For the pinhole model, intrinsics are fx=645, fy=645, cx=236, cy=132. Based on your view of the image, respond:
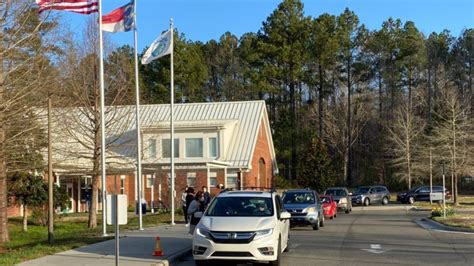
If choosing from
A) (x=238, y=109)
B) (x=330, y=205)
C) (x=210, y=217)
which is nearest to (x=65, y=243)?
(x=210, y=217)

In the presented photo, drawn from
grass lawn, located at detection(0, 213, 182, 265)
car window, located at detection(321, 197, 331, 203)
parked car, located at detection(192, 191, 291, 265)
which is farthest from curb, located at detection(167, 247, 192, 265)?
car window, located at detection(321, 197, 331, 203)

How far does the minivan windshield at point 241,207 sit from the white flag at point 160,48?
42.6ft

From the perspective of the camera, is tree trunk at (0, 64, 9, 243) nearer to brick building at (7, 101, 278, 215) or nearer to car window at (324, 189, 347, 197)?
brick building at (7, 101, 278, 215)

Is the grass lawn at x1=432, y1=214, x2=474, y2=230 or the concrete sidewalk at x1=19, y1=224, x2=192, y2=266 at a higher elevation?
the concrete sidewalk at x1=19, y1=224, x2=192, y2=266

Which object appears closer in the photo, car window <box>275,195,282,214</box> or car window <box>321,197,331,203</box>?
car window <box>275,195,282,214</box>

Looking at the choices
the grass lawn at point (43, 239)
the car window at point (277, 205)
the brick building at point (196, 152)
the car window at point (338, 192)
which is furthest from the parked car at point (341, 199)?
the car window at point (277, 205)

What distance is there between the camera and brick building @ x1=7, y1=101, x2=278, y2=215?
4275 cm

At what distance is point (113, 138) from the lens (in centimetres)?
3388

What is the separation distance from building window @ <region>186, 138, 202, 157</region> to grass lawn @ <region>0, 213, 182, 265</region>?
47.1 ft

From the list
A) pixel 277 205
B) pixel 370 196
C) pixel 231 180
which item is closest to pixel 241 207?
pixel 277 205

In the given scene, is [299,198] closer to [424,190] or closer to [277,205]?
[277,205]

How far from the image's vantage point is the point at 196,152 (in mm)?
48375

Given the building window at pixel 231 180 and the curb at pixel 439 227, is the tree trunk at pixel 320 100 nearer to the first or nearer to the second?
the building window at pixel 231 180

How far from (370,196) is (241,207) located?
41083 millimetres
